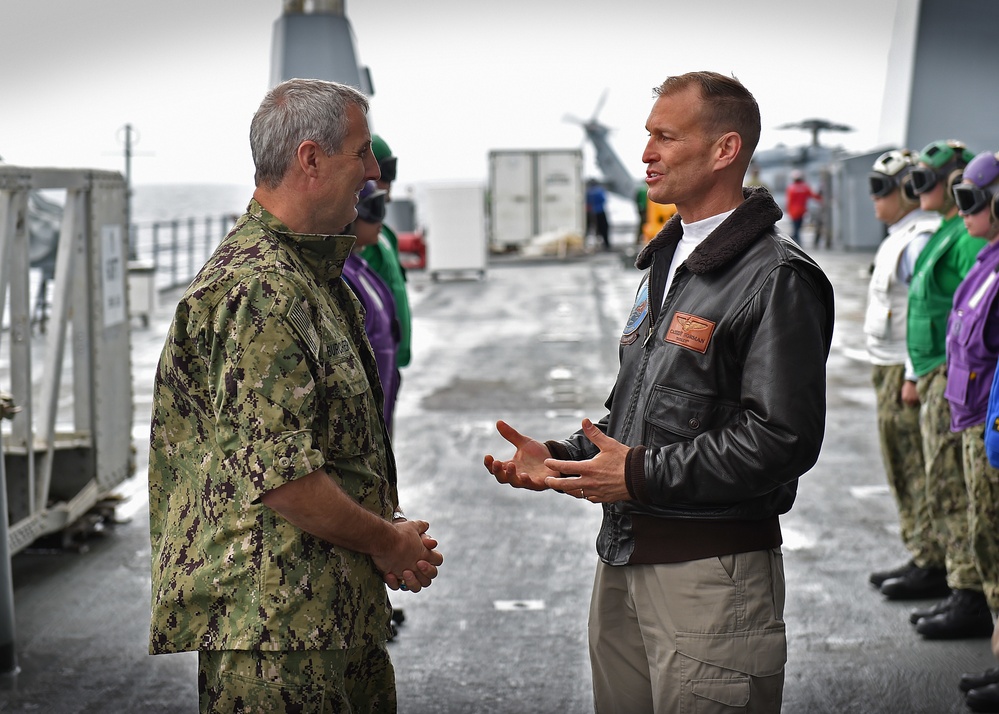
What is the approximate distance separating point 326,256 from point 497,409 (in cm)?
740

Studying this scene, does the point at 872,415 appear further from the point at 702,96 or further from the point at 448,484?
the point at 702,96

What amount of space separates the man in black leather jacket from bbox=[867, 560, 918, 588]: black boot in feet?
9.79

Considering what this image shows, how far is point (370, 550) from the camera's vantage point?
2338mm

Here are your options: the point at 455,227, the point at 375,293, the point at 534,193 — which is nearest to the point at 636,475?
the point at 375,293

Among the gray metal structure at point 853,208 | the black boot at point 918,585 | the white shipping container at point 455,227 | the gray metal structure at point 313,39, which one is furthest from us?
the gray metal structure at point 853,208

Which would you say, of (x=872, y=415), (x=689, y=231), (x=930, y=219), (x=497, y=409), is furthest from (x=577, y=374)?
(x=689, y=231)

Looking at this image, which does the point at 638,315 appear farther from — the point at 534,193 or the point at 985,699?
the point at 534,193

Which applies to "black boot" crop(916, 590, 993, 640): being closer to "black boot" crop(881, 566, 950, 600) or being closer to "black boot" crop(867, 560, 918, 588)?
"black boot" crop(881, 566, 950, 600)

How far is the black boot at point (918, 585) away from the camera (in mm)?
5156

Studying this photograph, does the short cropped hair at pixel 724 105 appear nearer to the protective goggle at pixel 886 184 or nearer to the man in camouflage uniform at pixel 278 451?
the man in camouflage uniform at pixel 278 451

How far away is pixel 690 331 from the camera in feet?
8.07

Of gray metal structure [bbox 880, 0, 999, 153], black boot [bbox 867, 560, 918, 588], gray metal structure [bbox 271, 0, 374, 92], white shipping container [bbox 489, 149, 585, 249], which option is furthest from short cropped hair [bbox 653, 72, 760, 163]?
white shipping container [bbox 489, 149, 585, 249]

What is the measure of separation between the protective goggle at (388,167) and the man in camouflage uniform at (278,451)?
2511 millimetres

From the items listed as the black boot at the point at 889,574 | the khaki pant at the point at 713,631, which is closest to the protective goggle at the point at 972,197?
the black boot at the point at 889,574
